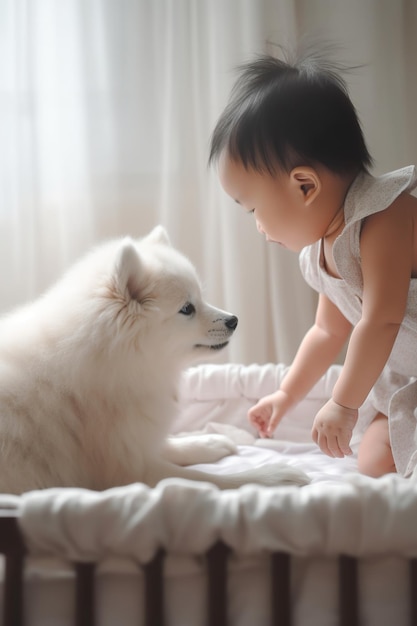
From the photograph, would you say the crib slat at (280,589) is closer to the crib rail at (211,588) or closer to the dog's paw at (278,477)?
the crib rail at (211,588)

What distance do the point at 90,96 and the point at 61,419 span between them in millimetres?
1362

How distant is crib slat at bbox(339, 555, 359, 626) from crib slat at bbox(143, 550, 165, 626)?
0.22 metres

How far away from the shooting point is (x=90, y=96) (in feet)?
7.09

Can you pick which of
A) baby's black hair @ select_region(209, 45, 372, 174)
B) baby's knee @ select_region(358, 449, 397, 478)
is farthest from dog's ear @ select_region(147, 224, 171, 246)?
baby's knee @ select_region(358, 449, 397, 478)

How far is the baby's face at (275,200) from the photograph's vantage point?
4.24 ft

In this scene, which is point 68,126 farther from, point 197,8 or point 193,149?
point 197,8

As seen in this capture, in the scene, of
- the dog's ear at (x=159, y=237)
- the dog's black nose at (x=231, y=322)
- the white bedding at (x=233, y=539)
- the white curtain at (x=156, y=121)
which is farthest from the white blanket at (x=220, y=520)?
the white curtain at (x=156, y=121)

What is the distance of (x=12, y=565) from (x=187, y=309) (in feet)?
2.30

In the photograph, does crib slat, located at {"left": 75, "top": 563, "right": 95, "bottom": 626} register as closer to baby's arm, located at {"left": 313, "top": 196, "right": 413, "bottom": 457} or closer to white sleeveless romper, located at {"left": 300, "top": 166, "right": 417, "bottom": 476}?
baby's arm, located at {"left": 313, "top": 196, "right": 413, "bottom": 457}

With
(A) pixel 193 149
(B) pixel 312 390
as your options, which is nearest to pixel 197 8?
(A) pixel 193 149

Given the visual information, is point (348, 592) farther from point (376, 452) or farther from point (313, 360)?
point (313, 360)

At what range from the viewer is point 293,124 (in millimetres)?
1245

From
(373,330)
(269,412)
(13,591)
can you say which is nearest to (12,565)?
(13,591)

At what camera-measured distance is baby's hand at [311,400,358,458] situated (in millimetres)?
1197
